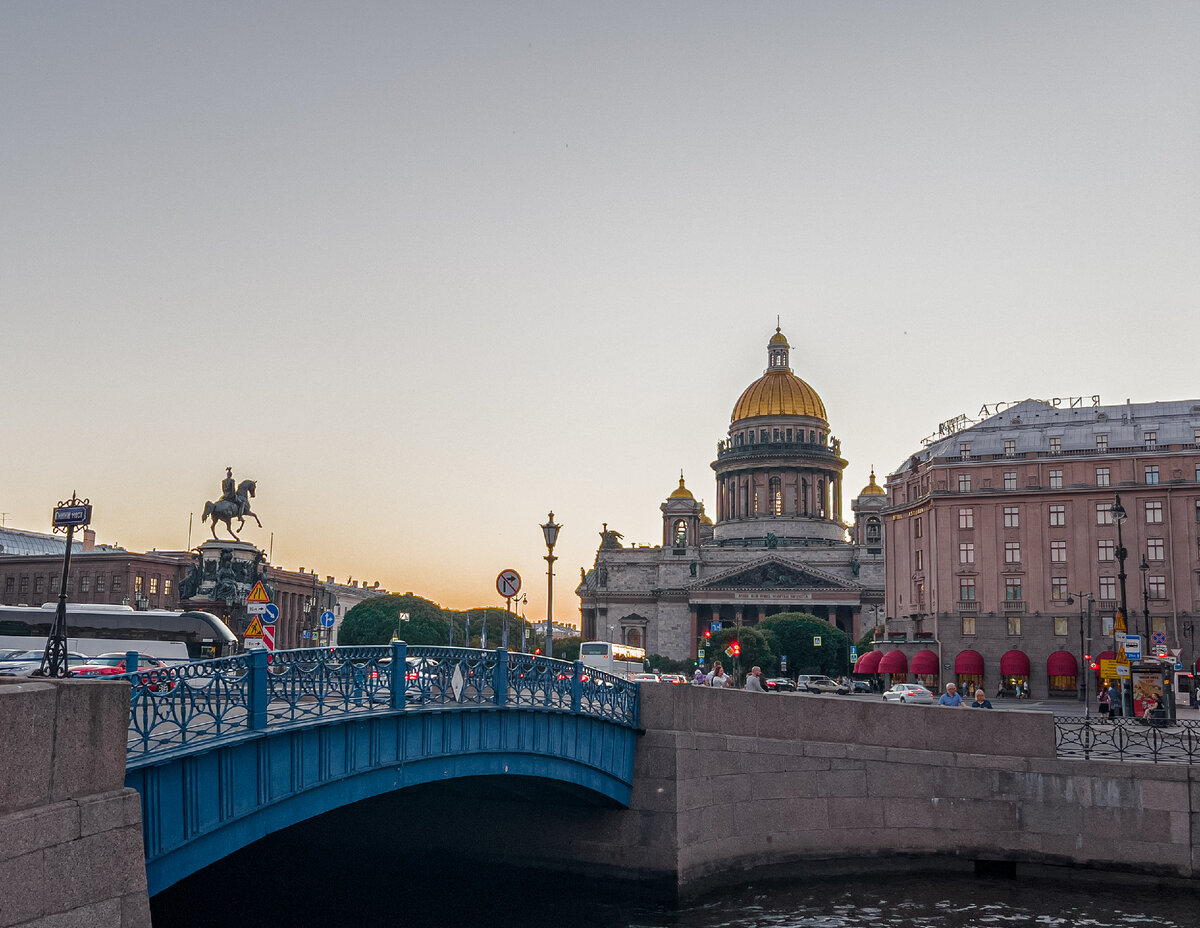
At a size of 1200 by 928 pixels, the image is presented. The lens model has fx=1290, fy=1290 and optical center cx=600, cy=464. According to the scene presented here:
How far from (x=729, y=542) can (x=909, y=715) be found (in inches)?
4838

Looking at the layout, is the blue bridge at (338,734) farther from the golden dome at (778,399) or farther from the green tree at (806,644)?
the golden dome at (778,399)

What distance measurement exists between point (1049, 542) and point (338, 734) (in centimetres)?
6112

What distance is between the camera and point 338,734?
1816 centimetres

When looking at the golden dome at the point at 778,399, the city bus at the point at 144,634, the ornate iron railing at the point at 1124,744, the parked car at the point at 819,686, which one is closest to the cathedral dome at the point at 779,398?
the golden dome at the point at 778,399

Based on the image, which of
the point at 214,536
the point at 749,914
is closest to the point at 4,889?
the point at 749,914

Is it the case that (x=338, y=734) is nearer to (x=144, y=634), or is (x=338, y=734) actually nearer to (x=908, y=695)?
(x=144, y=634)

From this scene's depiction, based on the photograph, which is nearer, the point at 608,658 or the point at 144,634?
the point at 144,634

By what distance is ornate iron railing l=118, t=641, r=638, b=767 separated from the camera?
14.7 m

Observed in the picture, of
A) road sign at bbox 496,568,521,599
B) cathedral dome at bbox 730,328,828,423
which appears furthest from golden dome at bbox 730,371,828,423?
road sign at bbox 496,568,521,599

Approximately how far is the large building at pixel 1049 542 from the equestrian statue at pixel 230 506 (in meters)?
42.4

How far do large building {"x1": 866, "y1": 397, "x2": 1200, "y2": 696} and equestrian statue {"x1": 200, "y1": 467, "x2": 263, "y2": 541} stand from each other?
139 ft

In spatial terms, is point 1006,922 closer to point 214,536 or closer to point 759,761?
point 759,761

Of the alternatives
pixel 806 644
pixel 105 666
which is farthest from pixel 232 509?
pixel 806 644

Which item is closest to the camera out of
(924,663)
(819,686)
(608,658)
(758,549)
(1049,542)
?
(608,658)
